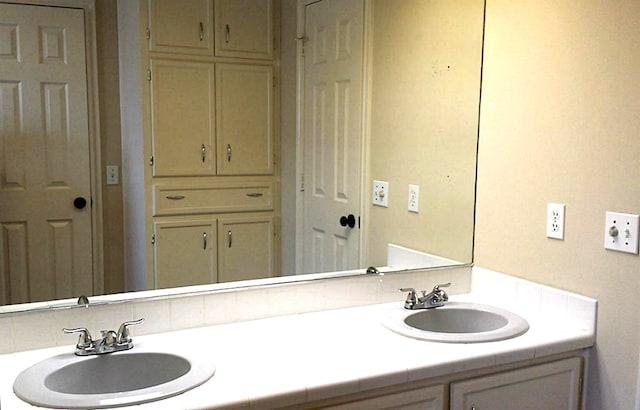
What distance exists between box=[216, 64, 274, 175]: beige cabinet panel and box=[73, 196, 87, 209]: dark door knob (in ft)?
1.31

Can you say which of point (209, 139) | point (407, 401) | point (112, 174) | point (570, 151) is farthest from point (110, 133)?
point (570, 151)

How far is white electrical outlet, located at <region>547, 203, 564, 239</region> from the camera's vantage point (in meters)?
1.91

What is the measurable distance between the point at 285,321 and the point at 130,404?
27.0 inches

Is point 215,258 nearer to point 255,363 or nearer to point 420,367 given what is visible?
point 255,363

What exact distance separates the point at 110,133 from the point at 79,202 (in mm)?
210

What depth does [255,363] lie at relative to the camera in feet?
→ 5.08

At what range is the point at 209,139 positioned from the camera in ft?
6.09

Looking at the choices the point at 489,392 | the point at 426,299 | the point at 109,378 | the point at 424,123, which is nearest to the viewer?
the point at 109,378

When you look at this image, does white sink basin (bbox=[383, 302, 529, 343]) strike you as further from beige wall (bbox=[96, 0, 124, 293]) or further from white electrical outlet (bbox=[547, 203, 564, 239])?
beige wall (bbox=[96, 0, 124, 293])

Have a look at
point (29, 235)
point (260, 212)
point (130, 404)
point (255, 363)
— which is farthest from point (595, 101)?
point (29, 235)

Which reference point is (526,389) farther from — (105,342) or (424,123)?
(105,342)

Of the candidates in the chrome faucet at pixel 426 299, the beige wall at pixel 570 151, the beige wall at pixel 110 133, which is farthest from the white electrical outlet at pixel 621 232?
the beige wall at pixel 110 133

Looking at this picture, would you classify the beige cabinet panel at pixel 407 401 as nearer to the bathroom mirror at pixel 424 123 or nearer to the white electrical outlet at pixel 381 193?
the bathroom mirror at pixel 424 123

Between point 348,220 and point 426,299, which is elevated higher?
point 348,220
